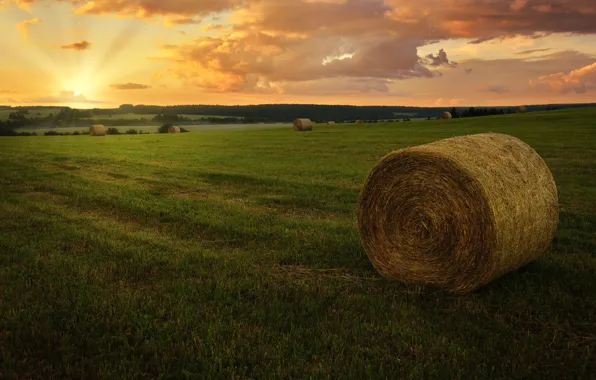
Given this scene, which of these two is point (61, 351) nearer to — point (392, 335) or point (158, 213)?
point (392, 335)

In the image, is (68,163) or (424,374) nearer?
(424,374)

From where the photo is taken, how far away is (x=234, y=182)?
20531mm

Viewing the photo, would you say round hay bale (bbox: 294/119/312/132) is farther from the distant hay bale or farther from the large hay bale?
the large hay bale

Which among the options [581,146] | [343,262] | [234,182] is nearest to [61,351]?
[343,262]

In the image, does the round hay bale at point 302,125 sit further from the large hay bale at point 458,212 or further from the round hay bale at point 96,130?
the large hay bale at point 458,212

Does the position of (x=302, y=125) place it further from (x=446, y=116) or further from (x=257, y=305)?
(x=257, y=305)

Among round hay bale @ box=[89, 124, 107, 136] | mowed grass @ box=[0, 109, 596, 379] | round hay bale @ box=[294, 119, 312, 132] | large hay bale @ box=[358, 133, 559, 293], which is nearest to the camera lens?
mowed grass @ box=[0, 109, 596, 379]

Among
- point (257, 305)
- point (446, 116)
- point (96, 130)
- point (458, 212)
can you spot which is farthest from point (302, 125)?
point (257, 305)

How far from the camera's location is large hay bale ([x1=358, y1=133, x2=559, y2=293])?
7879 mm

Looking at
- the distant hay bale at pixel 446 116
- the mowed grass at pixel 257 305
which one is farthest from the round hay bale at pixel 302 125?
the mowed grass at pixel 257 305

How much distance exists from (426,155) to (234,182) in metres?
12.9

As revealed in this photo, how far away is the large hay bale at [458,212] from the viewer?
25.8 feet

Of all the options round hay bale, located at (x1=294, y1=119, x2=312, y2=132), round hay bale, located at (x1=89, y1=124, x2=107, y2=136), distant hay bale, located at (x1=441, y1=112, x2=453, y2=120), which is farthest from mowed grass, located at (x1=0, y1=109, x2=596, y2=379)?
distant hay bale, located at (x1=441, y1=112, x2=453, y2=120)

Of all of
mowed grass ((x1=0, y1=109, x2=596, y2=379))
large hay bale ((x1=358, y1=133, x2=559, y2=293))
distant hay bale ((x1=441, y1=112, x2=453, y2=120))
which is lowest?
mowed grass ((x1=0, y1=109, x2=596, y2=379))
